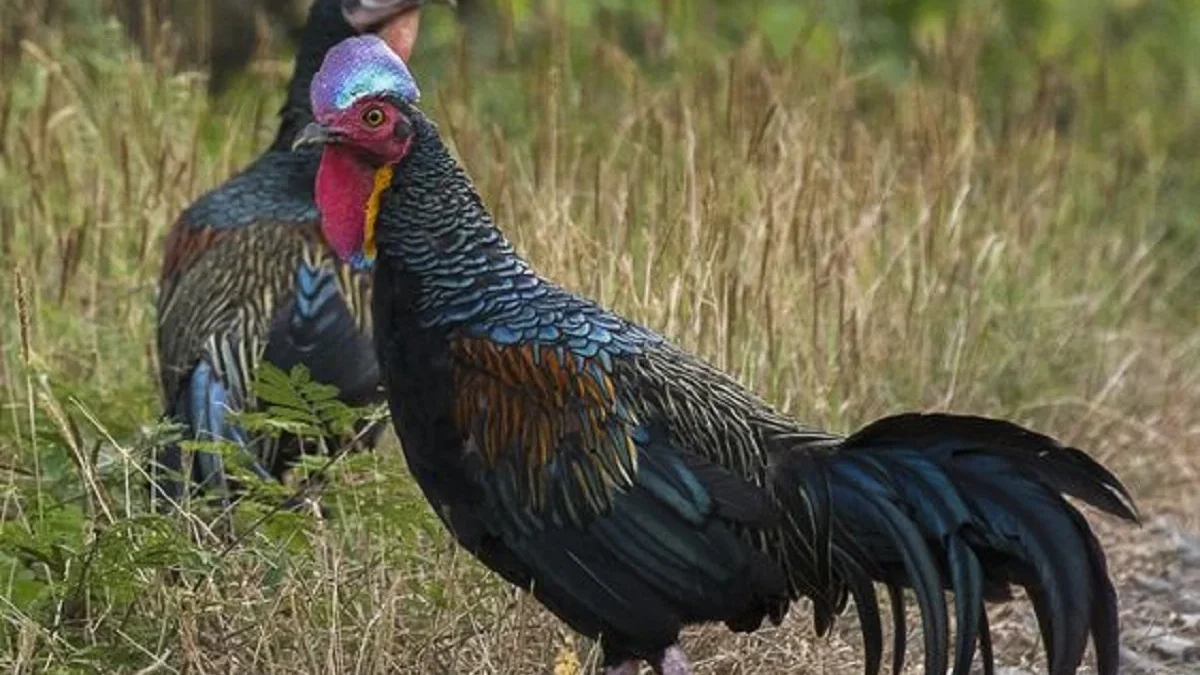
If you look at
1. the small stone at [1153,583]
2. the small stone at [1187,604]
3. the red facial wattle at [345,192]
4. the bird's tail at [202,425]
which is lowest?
the small stone at [1153,583]

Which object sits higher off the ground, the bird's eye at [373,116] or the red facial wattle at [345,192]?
the bird's eye at [373,116]

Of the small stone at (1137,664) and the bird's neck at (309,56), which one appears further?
the bird's neck at (309,56)

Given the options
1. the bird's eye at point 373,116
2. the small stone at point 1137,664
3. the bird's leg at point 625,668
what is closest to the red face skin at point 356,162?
the bird's eye at point 373,116

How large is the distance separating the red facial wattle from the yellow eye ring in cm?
8

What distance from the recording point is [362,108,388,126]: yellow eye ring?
17.6 feet

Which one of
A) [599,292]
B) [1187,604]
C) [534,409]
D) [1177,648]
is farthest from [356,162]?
[1187,604]

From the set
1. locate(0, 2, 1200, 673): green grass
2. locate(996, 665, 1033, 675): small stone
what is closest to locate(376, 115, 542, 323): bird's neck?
locate(0, 2, 1200, 673): green grass

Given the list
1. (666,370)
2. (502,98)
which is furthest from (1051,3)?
(666,370)

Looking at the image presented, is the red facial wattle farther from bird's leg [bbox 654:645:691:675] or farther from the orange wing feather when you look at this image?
bird's leg [bbox 654:645:691:675]

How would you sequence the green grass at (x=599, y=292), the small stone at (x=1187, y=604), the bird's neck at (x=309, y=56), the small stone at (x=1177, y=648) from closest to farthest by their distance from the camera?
the green grass at (x=599, y=292), the small stone at (x=1177, y=648), the small stone at (x=1187, y=604), the bird's neck at (x=309, y=56)

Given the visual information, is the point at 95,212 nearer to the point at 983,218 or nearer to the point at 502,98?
the point at 502,98

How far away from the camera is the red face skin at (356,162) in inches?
211

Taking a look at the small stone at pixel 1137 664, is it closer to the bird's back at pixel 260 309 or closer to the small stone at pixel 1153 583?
the small stone at pixel 1153 583

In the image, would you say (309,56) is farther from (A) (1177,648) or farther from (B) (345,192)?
(A) (1177,648)
